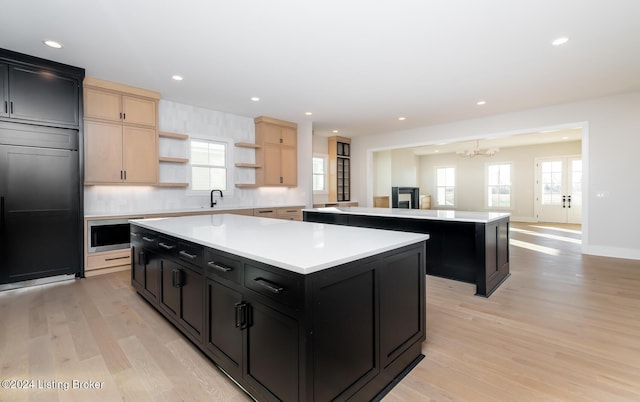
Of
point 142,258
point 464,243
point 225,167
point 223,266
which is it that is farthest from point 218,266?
point 225,167

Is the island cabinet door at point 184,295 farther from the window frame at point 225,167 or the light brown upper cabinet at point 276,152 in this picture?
the light brown upper cabinet at point 276,152

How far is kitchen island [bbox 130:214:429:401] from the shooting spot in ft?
4.09

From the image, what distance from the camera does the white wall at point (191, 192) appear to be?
4473 mm

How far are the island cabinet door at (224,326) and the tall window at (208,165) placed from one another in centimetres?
409

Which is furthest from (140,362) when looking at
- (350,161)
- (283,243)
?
(350,161)

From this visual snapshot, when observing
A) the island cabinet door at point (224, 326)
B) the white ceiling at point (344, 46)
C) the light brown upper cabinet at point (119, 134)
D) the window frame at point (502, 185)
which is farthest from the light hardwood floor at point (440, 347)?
the window frame at point (502, 185)

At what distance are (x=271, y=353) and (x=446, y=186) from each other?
480 inches

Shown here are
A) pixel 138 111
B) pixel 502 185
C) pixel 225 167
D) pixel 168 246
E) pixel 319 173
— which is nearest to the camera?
pixel 168 246

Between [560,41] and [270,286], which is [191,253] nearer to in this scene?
[270,286]

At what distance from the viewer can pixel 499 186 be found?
10773 millimetres

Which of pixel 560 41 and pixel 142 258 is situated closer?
pixel 142 258

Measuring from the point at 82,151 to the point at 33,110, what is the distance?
2.06 feet

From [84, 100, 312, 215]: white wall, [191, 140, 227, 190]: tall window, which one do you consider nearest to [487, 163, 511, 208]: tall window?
[84, 100, 312, 215]: white wall

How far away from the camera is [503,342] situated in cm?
215
